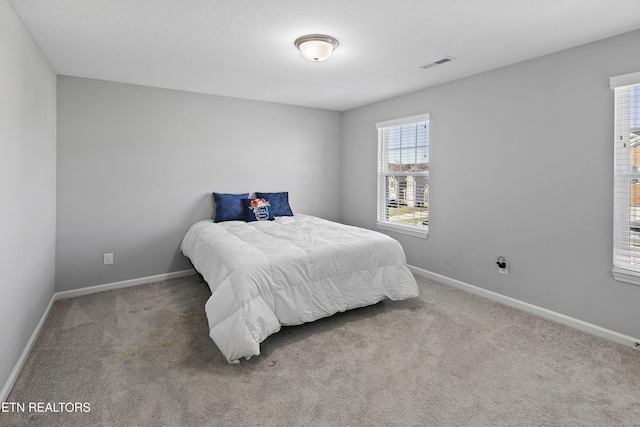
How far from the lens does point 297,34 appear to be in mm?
2461

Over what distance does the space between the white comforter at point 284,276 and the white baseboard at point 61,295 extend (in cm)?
70

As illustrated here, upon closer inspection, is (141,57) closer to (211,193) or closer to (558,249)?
(211,193)

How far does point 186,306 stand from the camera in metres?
3.21

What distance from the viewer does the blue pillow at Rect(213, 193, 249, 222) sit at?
414 centimetres

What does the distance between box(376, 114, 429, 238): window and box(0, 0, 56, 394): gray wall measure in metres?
3.62

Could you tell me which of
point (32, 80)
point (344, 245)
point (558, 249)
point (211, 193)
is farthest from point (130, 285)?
point (558, 249)

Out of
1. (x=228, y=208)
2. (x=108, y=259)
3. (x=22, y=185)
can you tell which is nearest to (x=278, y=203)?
(x=228, y=208)

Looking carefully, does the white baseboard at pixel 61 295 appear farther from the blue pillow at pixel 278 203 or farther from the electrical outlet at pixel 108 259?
the blue pillow at pixel 278 203

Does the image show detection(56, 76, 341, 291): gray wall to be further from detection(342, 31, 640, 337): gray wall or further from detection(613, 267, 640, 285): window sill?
detection(613, 267, 640, 285): window sill

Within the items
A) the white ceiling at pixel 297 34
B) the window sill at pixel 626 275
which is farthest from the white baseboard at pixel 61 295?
the window sill at pixel 626 275

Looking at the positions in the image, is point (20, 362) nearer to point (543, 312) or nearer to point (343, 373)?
point (343, 373)

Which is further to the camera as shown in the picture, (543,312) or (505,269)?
(505,269)

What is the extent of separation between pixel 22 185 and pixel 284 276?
Result: 6.17 ft

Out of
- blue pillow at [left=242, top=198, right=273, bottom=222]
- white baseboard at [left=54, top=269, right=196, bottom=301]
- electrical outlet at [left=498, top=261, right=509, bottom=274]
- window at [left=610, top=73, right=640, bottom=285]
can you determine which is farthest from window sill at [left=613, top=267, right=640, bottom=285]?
white baseboard at [left=54, top=269, right=196, bottom=301]
